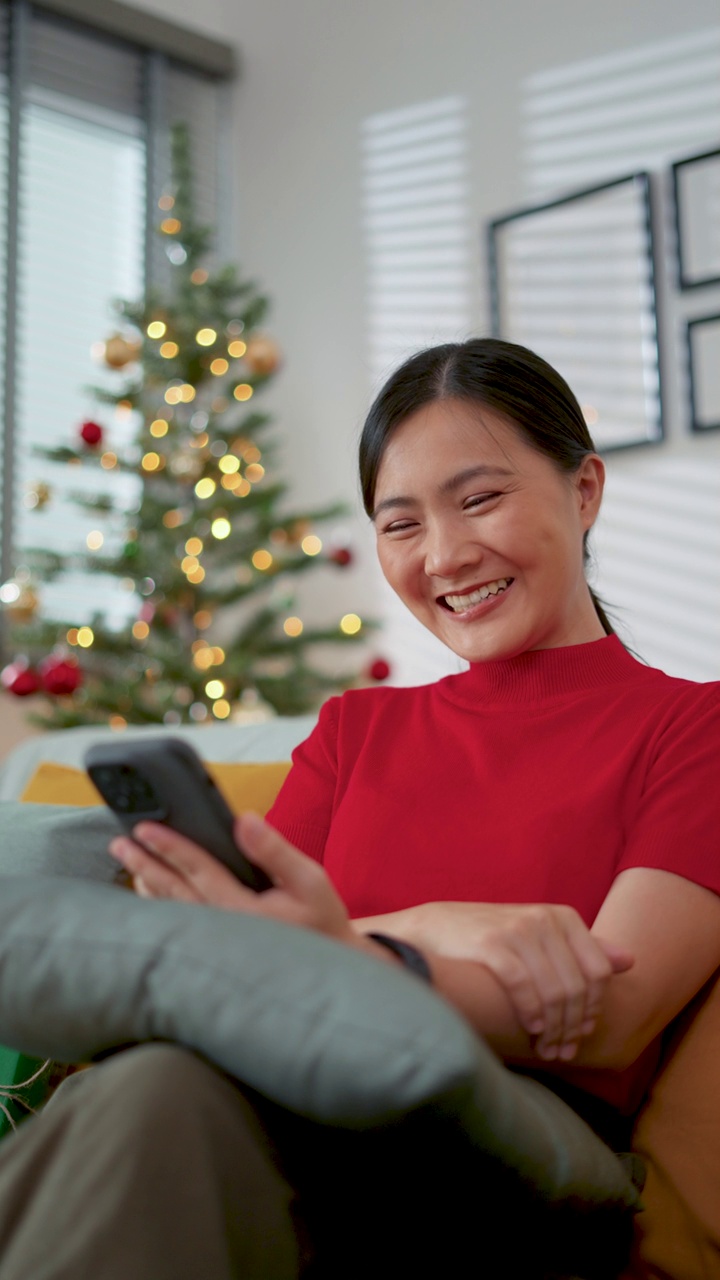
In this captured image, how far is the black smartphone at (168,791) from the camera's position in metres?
0.77

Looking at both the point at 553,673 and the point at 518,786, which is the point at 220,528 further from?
the point at 518,786

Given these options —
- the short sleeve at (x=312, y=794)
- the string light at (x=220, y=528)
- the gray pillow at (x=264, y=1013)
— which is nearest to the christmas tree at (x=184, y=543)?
the string light at (x=220, y=528)

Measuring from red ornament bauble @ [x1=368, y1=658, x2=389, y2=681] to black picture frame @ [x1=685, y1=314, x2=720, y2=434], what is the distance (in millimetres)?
978

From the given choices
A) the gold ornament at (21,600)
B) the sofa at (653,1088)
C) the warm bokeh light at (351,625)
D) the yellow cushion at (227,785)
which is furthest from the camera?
the warm bokeh light at (351,625)

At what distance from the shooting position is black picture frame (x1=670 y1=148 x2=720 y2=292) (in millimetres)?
2957

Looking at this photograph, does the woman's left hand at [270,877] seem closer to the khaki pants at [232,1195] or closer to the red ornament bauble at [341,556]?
the khaki pants at [232,1195]

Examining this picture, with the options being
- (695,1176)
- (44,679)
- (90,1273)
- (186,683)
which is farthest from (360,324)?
(90,1273)

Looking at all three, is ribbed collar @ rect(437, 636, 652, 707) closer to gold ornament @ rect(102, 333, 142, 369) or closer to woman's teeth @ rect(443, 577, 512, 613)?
woman's teeth @ rect(443, 577, 512, 613)

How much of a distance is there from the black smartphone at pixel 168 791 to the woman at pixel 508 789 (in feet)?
0.05

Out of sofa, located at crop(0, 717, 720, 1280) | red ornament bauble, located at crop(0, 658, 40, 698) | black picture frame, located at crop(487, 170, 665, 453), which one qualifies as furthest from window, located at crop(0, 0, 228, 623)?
sofa, located at crop(0, 717, 720, 1280)

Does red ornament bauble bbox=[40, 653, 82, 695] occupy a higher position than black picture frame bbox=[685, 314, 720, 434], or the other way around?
black picture frame bbox=[685, 314, 720, 434]

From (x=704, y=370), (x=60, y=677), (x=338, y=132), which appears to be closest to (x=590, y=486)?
(x=704, y=370)

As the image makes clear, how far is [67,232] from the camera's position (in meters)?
3.95

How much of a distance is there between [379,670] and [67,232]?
177 cm
